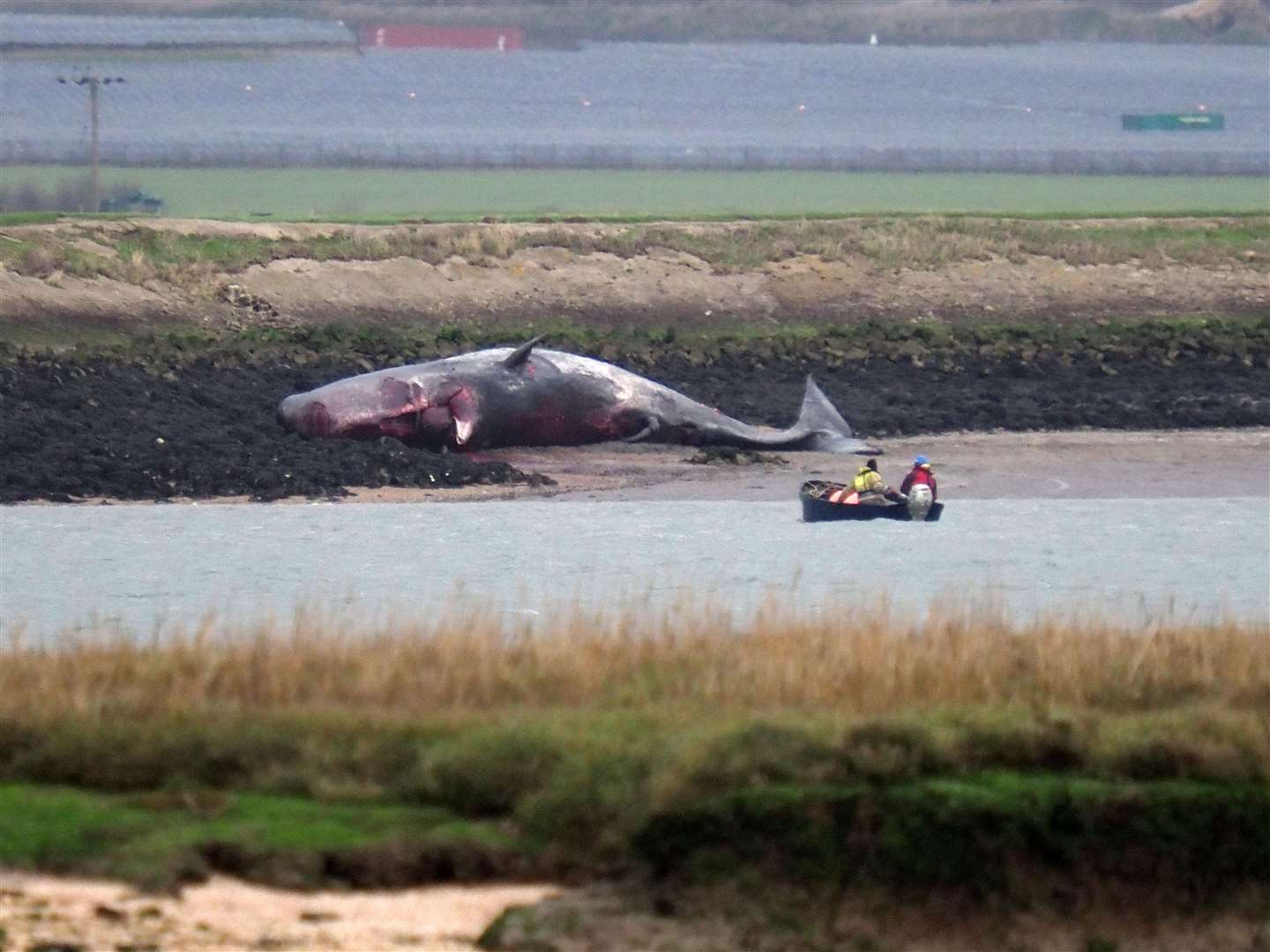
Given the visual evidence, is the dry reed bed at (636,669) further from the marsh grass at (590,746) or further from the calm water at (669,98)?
the calm water at (669,98)

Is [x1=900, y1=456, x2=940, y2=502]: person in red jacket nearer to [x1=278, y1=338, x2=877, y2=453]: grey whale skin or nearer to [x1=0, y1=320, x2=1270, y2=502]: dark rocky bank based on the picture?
[x1=0, y1=320, x2=1270, y2=502]: dark rocky bank

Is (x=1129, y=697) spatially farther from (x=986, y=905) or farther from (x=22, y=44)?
(x=22, y=44)

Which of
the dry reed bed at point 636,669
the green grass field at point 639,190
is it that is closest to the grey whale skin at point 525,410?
the dry reed bed at point 636,669

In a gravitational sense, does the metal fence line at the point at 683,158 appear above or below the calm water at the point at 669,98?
below

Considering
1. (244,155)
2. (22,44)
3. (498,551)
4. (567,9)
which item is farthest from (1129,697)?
(567,9)

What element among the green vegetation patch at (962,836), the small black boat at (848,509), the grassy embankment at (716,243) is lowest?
the green vegetation patch at (962,836)

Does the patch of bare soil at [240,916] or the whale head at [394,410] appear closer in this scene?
the patch of bare soil at [240,916]
